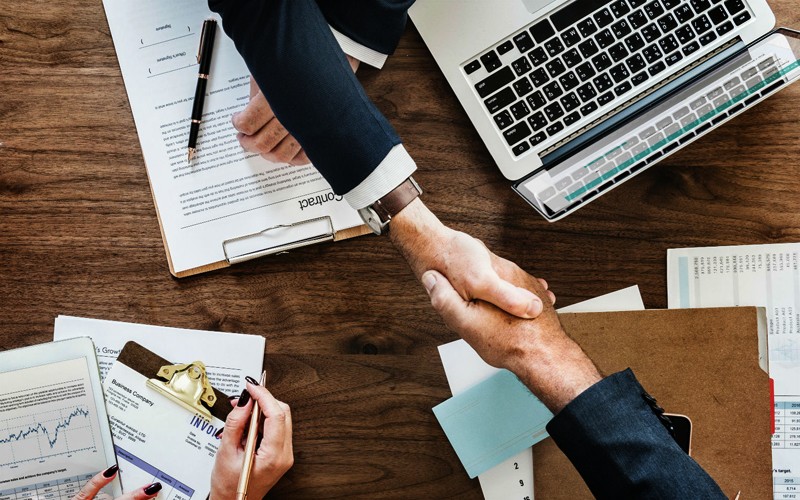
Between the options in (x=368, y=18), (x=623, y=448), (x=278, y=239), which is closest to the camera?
(x=623, y=448)

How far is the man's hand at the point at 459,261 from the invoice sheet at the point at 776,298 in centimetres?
29

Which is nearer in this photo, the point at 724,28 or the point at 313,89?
the point at 313,89

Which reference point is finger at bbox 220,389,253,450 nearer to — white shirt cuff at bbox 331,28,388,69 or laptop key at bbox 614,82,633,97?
white shirt cuff at bbox 331,28,388,69

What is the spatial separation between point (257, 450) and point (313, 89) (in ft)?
1.66

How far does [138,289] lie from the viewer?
1.05m

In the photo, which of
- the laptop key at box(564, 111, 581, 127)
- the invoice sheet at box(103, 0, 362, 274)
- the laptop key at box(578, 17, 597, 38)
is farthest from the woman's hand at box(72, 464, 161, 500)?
the laptop key at box(578, 17, 597, 38)

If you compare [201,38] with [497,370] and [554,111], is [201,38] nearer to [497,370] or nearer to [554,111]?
[554,111]

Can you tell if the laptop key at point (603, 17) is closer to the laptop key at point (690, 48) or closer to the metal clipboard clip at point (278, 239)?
the laptop key at point (690, 48)

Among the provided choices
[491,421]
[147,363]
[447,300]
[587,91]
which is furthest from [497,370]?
[147,363]

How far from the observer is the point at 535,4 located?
0.95 meters

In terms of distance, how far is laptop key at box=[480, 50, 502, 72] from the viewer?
964 mm

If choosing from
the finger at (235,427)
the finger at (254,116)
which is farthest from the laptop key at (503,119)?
the finger at (235,427)

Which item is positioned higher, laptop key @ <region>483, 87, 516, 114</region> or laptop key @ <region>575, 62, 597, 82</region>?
laptop key @ <region>483, 87, 516, 114</region>

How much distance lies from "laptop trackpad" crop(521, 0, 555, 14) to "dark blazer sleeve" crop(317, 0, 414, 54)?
16cm
